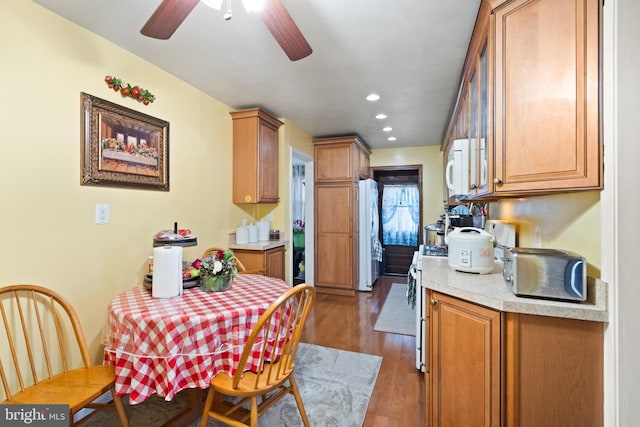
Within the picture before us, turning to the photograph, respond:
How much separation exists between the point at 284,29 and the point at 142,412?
2.40 meters

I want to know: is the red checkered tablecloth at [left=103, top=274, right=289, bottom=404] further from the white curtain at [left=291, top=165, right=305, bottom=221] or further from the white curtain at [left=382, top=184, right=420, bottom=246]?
the white curtain at [left=382, top=184, right=420, bottom=246]

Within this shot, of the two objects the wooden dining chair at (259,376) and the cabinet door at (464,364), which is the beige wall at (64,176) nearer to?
the wooden dining chair at (259,376)

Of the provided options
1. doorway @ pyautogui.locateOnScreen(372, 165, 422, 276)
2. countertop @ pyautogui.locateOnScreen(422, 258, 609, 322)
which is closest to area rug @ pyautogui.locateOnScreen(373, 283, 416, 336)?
doorway @ pyautogui.locateOnScreen(372, 165, 422, 276)

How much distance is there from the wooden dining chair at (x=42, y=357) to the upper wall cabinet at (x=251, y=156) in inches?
72.9

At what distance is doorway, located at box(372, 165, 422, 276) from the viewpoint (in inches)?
221

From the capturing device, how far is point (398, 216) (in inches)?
225

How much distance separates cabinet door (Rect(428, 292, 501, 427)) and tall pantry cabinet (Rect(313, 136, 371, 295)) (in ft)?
9.35

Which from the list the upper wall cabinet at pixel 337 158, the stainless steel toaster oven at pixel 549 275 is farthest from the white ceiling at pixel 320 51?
the stainless steel toaster oven at pixel 549 275

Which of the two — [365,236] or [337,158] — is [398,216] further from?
[337,158]

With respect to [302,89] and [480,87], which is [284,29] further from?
[302,89]

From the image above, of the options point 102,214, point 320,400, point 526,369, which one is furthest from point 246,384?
point 102,214

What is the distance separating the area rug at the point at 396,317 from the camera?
311 cm

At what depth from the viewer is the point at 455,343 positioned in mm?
1393

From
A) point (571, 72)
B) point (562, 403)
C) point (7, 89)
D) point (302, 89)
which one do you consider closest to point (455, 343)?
point (562, 403)
